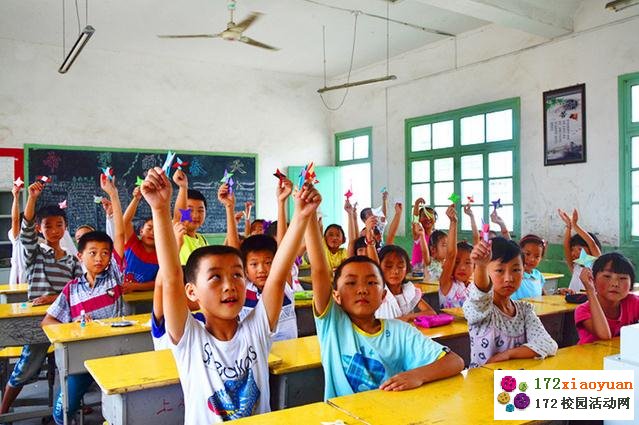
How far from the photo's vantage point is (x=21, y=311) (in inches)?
124

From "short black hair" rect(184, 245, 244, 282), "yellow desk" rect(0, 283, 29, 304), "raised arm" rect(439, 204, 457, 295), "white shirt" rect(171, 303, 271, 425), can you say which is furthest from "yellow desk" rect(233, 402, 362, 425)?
"yellow desk" rect(0, 283, 29, 304)

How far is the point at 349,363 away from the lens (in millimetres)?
1815

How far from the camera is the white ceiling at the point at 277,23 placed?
553cm

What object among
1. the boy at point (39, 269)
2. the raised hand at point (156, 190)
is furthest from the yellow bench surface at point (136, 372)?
the boy at point (39, 269)

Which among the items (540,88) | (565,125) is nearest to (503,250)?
(565,125)

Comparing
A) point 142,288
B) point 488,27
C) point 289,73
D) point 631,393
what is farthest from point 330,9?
point 631,393

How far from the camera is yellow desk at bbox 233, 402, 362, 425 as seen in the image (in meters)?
1.40

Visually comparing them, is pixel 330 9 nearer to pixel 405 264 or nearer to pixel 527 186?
pixel 527 186

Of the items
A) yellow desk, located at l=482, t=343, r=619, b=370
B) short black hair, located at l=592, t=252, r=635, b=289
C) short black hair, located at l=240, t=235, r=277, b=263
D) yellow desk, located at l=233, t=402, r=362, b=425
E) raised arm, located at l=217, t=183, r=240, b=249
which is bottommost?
yellow desk, located at l=482, t=343, r=619, b=370

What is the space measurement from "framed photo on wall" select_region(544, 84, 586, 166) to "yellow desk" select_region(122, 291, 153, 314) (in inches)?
173

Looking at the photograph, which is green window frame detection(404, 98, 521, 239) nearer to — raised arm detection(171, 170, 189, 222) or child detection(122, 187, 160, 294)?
child detection(122, 187, 160, 294)

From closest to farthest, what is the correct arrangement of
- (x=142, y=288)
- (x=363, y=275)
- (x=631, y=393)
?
(x=631, y=393) → (x=363, y=275) → (x=142, y=288)

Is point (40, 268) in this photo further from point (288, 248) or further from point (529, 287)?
point (529, 287)

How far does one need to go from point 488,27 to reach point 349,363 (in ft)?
19.0
